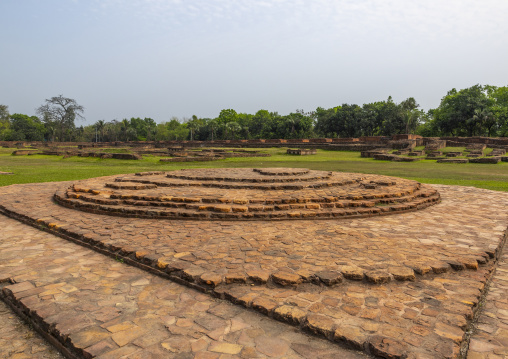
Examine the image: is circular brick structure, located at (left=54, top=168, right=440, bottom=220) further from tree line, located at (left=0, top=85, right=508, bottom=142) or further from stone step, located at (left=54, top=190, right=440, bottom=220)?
tree line, located at (left=0, top=85, right=508, bottom=142)

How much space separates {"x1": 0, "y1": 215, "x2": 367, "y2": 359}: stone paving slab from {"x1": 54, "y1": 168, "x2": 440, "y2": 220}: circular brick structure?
2045 millimetres

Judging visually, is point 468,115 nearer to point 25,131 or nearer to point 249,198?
point 249,198

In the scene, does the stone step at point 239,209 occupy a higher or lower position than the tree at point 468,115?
lower

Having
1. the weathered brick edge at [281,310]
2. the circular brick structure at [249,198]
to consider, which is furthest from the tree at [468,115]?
the weathered brick edge at [281,310]

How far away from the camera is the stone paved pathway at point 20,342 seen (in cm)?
213

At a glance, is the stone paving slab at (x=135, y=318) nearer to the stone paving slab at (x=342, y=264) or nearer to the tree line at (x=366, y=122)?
the stone paving slab at (x=342, y=264)

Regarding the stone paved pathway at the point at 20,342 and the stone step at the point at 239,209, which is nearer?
the stone paved pathway at the point at 20,342

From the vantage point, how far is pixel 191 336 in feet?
7.21

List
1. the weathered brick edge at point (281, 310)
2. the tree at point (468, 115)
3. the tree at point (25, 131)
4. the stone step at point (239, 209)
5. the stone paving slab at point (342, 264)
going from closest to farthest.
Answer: the weathered brick edge at point (281, 310)
the stone paving slab at point (342, 264)
the stone step at point (239, 209)
the tree at point (468, 115)
the tree at point (25, 131)

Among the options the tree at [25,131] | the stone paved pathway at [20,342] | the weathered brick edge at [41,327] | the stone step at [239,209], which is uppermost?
the tree at [25,131]

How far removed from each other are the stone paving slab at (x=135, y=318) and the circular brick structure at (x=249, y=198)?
2.05m

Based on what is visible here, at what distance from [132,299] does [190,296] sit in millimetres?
462

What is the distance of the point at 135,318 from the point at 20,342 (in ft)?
2.45

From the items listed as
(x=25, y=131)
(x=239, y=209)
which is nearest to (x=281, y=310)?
(x=239, y=209)
